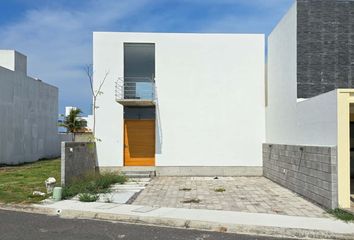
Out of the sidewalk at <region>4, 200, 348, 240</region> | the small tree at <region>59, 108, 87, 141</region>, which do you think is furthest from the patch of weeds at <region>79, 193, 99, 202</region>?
the small tree at <region>59, 108, 87, 141</region>

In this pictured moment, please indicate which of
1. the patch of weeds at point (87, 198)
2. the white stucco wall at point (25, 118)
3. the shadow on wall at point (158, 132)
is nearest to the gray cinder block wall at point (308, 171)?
the shadow on wall at point (158, 132)

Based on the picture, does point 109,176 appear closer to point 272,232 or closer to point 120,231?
point 120,231

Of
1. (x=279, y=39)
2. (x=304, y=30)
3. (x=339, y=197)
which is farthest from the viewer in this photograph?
(x=279, y=39)

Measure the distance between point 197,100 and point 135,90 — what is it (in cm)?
301

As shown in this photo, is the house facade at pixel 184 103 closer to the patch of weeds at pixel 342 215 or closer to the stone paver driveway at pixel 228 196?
the stone paver driveway at pixel 228 196

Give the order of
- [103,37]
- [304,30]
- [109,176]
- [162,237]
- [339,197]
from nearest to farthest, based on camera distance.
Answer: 1. [162,237]
2. [339,197]
3. [304,30]
4. [109,176]
5. [103,37]

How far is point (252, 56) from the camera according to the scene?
19625mm

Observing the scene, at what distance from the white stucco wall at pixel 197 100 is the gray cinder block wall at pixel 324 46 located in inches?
199

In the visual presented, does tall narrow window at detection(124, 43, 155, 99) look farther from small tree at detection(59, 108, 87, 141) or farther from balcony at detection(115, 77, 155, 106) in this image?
small tree at detection(59, 108, 87, 141)

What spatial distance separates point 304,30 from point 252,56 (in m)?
5.21

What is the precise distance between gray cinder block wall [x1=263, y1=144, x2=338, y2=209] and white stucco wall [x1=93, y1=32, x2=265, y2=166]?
97.3 inches

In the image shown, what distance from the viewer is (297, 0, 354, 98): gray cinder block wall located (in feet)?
46.8

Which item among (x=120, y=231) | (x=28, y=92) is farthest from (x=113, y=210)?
(x=28, y=92)

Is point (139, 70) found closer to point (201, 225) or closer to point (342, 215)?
point (201, 225)
